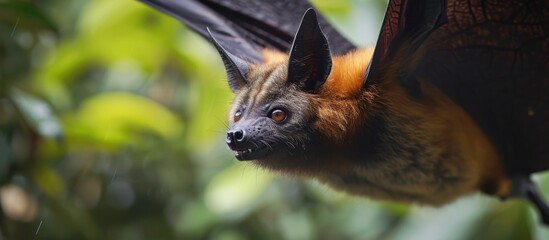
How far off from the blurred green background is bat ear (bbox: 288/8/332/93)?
67 centimetres

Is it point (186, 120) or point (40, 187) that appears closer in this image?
point (40, 187)

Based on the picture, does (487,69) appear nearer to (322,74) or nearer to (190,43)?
(322,74)

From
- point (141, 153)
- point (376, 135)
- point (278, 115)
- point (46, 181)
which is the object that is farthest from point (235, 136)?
point (141, 153)

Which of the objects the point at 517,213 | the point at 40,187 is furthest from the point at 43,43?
the point at 517,213

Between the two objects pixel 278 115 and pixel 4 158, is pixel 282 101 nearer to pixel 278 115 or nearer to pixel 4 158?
pixel 278 115

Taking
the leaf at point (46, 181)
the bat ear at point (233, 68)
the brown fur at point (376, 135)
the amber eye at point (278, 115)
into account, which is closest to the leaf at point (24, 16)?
the leaf at point (46, 181)

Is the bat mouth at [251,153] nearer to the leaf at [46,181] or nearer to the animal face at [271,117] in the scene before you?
the animal face at [271,117]

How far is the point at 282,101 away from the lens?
1381 millimetres

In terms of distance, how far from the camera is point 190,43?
10.3 ft

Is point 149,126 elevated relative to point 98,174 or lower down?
elevated

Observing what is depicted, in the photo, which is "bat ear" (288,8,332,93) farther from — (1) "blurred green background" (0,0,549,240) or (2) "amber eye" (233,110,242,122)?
(1) "blurred green background" (0,0,549,240)

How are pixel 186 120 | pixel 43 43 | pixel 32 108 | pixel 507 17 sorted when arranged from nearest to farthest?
1. pixel 507 17
2. pixel 32 108
3. pixel 43 43
4. pixel 186 120

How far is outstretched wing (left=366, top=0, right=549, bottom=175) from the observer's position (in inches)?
55.2

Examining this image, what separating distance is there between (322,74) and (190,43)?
5.84 ft
